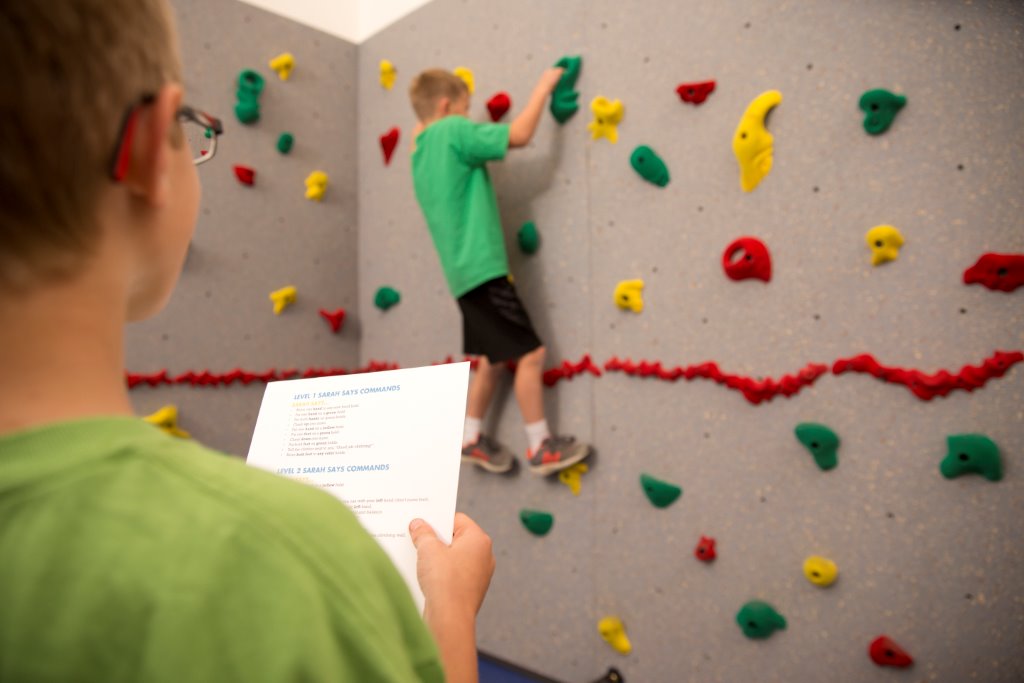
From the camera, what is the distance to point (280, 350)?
7.18 feet

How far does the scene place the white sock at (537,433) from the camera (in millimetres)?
1670

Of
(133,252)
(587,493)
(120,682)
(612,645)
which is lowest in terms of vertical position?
(612,645)

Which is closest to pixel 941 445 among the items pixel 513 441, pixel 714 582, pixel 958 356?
pixel 958 356

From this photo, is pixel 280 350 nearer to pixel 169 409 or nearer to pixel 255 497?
pixel 169 409

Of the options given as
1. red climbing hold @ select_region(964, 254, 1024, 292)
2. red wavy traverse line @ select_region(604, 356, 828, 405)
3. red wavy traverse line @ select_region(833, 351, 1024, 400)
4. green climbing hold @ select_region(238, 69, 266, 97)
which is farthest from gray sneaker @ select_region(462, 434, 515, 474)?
green climbing hold @ select_region(238, 69, 266, 97)

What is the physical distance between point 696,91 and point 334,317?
1.39 metres

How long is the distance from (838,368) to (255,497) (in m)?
1.22

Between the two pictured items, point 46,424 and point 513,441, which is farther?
point 513,441

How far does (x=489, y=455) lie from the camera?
180cm

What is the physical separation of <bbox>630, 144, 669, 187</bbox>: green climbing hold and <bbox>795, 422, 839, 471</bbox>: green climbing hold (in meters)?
0.63

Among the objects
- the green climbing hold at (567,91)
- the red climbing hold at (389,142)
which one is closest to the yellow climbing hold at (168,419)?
the red climbing hold at (389,142)

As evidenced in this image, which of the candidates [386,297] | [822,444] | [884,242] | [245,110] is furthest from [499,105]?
[822,444]

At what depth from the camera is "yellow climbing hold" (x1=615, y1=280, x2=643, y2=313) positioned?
157cm

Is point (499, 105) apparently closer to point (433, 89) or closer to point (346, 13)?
point (433, 89)
